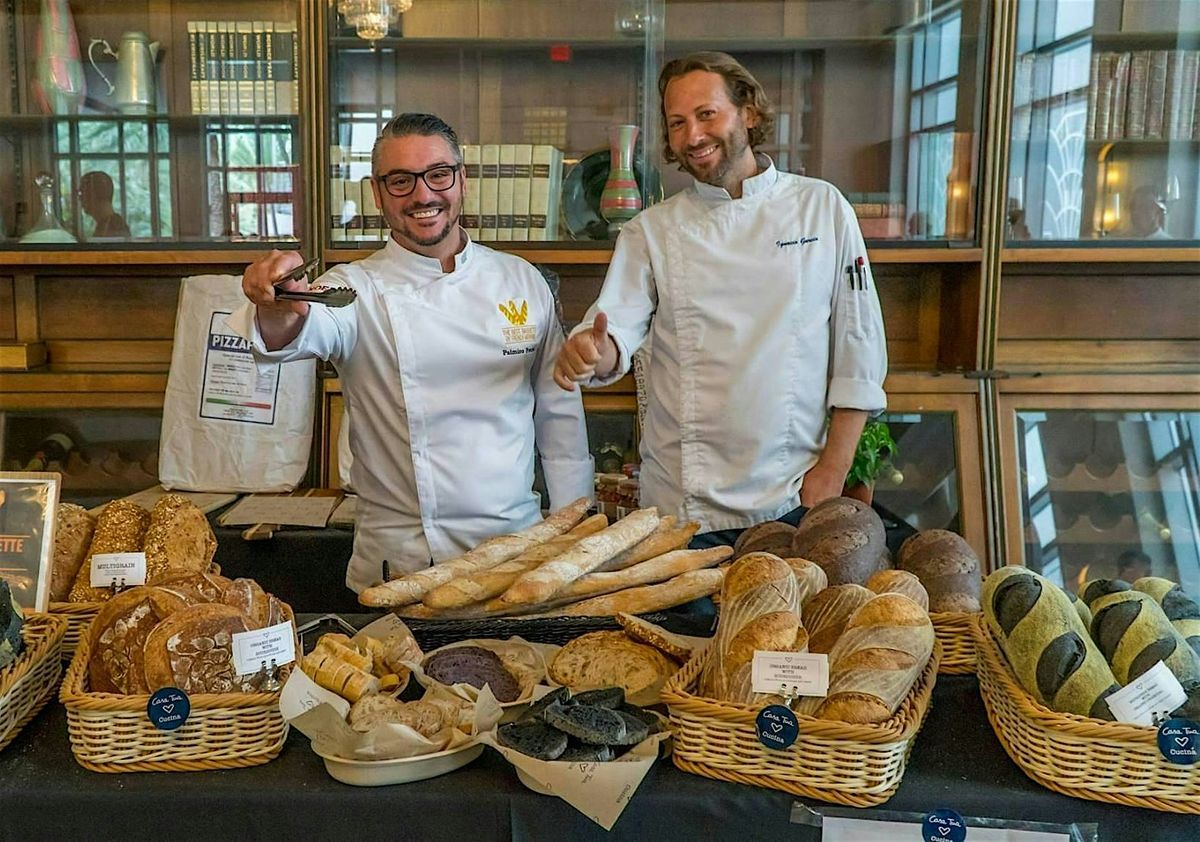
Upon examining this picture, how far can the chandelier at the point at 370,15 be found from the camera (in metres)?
2.94

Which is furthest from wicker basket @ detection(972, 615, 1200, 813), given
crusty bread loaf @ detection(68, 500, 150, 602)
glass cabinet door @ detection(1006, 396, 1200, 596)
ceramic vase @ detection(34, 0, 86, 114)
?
ceramic vase @ detection(34, 0, 86, 114)

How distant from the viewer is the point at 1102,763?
98 centimetres

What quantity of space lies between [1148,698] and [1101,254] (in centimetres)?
228

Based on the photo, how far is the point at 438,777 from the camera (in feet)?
3.39

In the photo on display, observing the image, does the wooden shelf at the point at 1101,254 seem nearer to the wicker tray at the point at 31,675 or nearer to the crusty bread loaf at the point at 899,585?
the crusty bread loaf at the point at 899,585

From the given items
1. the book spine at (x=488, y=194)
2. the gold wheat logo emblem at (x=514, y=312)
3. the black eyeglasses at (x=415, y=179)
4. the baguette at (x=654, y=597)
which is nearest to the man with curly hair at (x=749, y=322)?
the gold wheat logo emblem at (x=514, y=312)

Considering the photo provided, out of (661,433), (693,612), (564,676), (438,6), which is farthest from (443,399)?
(438,6)

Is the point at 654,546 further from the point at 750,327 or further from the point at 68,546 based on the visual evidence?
the point at 68,546

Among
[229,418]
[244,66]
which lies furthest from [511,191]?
[229,418]

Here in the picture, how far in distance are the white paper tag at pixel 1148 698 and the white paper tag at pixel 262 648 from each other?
2.66ft

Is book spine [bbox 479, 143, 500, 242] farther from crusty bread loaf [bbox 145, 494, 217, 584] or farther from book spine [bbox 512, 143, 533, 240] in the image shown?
crusty bread loaf [bbox 145, 494, 217, 584]

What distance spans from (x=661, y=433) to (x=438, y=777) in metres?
1.29

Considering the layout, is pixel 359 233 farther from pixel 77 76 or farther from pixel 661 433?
pixel 661 433

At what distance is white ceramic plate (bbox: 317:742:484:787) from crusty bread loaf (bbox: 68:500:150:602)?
1.71 feet
